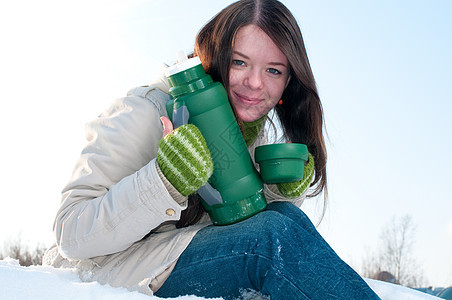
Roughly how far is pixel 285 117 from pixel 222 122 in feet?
2.80

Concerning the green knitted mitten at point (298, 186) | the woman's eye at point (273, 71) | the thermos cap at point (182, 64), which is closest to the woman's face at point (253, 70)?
the woman's eye at point (273, 71)

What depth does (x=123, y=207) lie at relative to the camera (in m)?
1.72

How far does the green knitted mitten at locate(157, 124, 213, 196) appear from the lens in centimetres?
169

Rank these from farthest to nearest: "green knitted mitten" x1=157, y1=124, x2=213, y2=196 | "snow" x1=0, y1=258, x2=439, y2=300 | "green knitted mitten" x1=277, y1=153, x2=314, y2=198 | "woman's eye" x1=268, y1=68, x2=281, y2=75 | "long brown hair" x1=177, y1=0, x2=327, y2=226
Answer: "green knitted mitten" x1=277, y1=153, x2=314, y2=198 < "woman's eye" x1=268, y1=68, x2=281, y2=75 < "long brown hair" x1=177, y1=0, x2=327, y2=226 < "green knitted mitten" x1=157, y1=124, x2=213, y2=196 < "snow" x1=0, y1=258, x2=439, y2=300

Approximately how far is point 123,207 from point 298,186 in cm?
96

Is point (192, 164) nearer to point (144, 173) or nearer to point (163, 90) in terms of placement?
point (144, 173)

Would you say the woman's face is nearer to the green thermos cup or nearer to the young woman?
the young woman

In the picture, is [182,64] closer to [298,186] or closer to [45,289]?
[298,186]

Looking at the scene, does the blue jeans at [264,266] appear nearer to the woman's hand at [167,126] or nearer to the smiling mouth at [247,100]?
the woman's hand at [167,126]

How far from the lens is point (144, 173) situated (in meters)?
1.73

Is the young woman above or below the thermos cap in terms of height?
below

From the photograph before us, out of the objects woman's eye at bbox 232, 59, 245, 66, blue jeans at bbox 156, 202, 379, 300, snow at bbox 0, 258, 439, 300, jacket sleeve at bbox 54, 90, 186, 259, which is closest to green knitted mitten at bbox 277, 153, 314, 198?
blue jeans at bbox 156, 202, 379, 300

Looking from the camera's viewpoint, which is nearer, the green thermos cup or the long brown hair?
the green thermos cup

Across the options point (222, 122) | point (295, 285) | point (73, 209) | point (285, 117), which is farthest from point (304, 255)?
point (285, 117)
